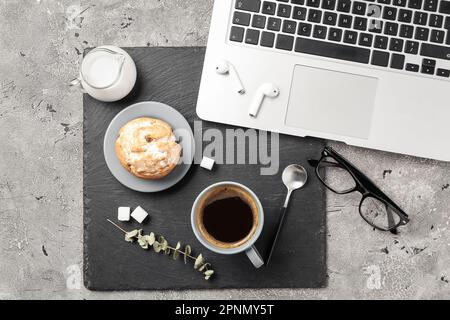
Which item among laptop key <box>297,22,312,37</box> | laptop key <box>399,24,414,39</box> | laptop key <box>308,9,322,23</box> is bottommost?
laptop key <box>297,22,312,37</box>

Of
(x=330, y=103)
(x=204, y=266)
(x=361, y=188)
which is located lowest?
(x=204, y=266)

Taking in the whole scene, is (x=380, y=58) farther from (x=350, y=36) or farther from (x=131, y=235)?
(x=131, y=235)

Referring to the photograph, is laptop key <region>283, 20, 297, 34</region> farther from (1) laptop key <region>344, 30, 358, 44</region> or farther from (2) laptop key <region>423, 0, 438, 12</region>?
(2) laptop key <region>423, 0, 438, 12</region>

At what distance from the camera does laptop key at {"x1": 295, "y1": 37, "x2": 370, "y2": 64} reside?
0.88 meters

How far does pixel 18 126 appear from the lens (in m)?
0.97

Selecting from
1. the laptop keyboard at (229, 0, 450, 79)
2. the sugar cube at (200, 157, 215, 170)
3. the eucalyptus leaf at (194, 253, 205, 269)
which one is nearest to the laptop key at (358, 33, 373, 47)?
the laptop keyboard at (229, 0, 450, 79)

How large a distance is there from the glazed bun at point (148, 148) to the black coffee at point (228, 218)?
100mm

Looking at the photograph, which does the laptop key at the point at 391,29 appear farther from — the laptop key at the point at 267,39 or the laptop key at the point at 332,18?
the laptop key at the point at 267,39

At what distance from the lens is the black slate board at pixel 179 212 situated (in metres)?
0.93

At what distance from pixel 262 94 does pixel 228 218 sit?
216 mm

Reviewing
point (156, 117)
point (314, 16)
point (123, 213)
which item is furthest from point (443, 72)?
point (123, 213)

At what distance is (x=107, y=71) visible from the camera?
2.96 feet

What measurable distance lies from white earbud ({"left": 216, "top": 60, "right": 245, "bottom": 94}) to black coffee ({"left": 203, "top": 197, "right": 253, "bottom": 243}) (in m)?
0.19
